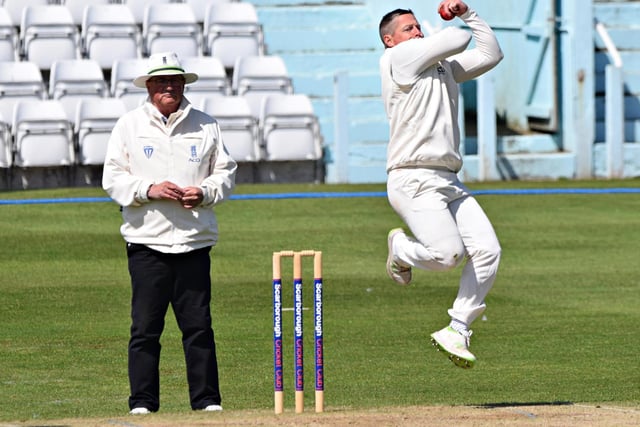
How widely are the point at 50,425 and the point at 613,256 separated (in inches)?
330

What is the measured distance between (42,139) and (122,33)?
2519 millimetres

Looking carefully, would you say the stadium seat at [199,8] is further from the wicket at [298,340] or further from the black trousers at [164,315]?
the wicket at [298,340]

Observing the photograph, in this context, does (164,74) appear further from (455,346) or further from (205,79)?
(205,79)

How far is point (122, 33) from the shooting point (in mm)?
19141

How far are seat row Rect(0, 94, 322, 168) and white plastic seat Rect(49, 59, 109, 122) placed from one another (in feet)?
1.36

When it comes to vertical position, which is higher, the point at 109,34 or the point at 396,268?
the point at 109,34

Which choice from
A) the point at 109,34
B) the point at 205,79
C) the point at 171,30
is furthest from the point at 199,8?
the point at 205,79

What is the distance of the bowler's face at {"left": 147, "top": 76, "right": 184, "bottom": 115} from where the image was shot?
24.4ft

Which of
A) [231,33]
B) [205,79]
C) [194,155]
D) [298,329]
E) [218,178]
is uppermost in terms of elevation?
[231,33]

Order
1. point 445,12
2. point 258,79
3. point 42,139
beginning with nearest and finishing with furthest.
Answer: point 445,12, point 42,139, point 258,79

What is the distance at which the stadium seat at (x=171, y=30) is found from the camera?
1919 centimetres

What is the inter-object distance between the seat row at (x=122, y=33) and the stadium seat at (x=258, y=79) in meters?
0.68

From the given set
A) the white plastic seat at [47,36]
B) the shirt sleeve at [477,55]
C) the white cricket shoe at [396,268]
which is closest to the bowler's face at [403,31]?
the shirt sleeve at [477,55]

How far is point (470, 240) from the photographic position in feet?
23.8
